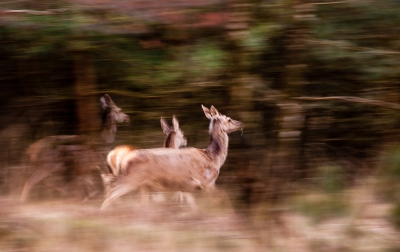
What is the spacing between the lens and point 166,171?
21.0 ft

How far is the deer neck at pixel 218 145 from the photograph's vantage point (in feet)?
22.0

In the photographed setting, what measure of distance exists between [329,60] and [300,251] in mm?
2402

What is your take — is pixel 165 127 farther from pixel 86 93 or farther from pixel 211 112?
pixel 86 93

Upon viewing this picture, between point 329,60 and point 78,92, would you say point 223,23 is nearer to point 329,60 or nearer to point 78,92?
point 329,60

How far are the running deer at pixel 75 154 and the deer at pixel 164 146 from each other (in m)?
0.32

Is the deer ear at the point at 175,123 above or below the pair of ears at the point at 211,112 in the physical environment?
below

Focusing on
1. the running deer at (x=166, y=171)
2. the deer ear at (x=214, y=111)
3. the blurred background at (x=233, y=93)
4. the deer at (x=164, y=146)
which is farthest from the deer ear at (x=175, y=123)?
the deer ear at (x=214, y=111)

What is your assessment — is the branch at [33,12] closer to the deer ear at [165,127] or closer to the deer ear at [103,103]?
the deer ear at [103,103]

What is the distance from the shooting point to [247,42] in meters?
5.70

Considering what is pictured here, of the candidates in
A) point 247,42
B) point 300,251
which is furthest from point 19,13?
point 300,251

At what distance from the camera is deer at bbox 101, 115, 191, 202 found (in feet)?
21.5

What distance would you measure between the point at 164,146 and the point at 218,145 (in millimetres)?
603

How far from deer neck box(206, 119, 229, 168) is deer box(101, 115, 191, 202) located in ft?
1.13

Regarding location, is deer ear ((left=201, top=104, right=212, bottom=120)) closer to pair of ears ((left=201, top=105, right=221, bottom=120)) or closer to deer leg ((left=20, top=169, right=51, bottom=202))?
pair of ears ((left=201, top=105, right=221, bottom=120))
